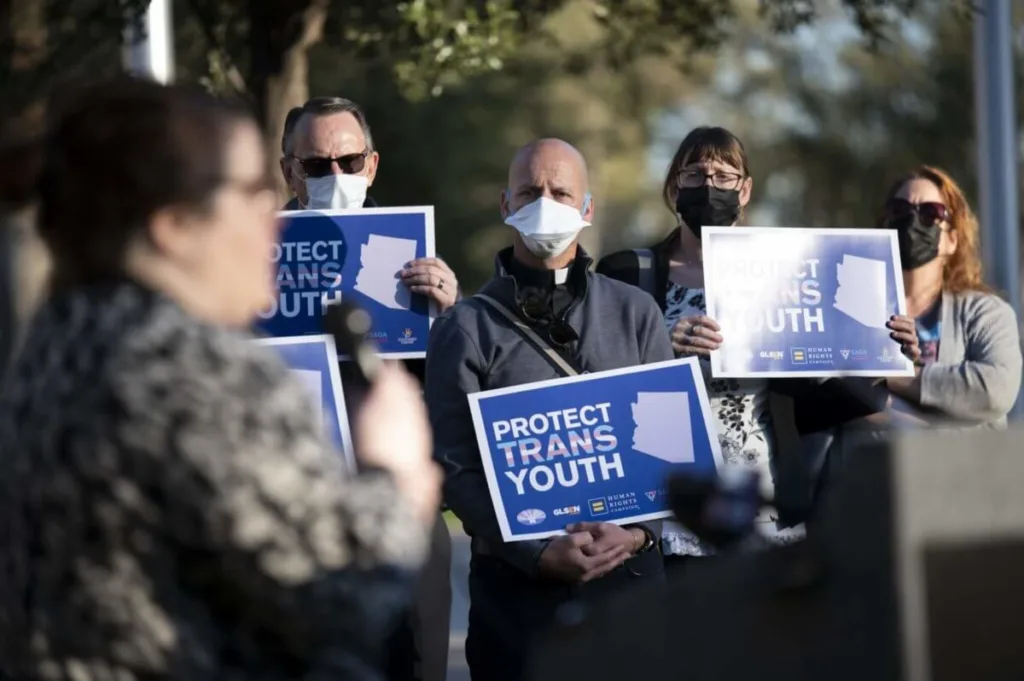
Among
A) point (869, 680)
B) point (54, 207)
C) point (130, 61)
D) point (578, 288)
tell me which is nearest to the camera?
point (869, 680)

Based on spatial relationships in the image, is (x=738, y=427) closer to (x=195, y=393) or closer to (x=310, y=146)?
(x=310, y=146)

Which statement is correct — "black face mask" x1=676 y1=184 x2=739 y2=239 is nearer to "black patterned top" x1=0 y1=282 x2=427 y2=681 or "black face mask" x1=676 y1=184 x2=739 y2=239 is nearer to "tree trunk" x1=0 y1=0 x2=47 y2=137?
"black patterned top" x1=0 y1=282 x2=427 y2=681

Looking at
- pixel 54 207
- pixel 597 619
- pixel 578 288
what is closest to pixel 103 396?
pixel 54 207

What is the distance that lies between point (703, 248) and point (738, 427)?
1.83ft

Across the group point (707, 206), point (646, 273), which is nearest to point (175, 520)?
point (646, 273)

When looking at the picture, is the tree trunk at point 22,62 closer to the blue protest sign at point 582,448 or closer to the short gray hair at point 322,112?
the short gray hair at point 322,112

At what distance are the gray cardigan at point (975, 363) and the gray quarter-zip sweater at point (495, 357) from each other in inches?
45.0

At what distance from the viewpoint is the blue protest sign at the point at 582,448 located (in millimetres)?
4832

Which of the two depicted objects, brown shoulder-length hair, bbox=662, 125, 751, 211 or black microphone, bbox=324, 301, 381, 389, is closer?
black microphone, bbox=324, 301, 381, 389

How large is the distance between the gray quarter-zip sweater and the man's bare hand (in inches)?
1.5

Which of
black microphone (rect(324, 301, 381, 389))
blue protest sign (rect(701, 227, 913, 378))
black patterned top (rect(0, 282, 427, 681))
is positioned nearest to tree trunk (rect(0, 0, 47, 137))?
blue protest sign (rect(701, 227, 913, 378))

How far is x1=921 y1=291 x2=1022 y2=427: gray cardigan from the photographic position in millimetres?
5746

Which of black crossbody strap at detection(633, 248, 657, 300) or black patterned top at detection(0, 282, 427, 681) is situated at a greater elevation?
black crossbody strap at detection(633, 248, 657, 300)

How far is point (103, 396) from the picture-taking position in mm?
2363
